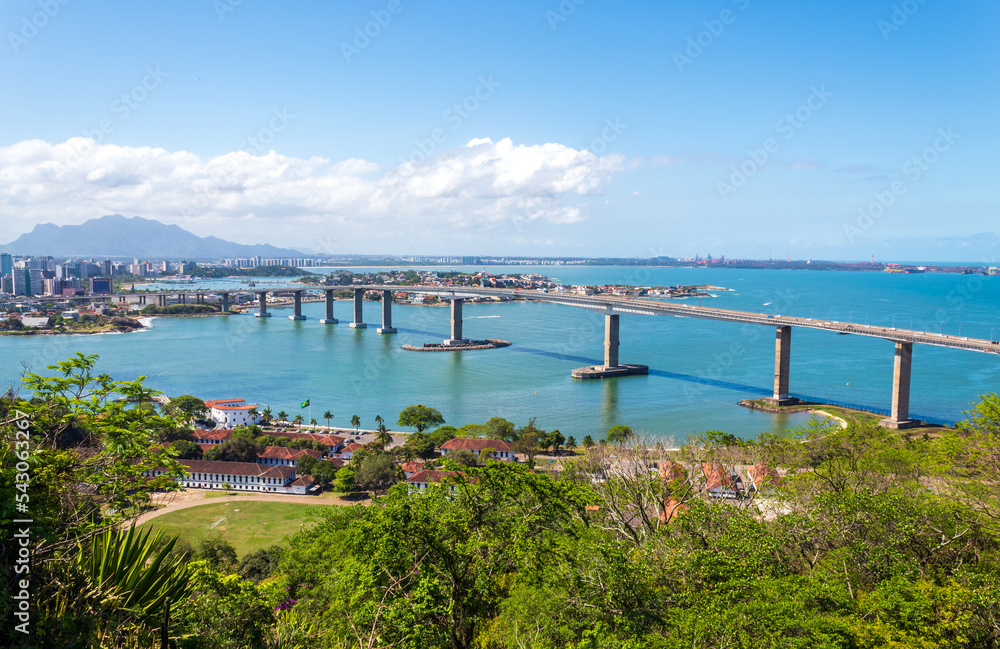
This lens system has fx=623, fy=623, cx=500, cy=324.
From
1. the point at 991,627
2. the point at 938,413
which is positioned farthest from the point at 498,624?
the point at 938,413

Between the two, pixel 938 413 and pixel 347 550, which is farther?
pixel 938 413

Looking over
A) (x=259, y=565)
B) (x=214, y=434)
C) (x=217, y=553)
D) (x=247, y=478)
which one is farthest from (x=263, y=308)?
(x=259, y=565)

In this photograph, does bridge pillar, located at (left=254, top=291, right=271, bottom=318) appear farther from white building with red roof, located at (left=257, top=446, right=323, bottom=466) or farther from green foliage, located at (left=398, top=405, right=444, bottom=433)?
white building with red roof, located at (left=257, top=446, right=323, bottom=466)

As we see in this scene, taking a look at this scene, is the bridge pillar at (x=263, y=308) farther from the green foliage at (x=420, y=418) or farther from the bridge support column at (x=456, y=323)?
the green foliage at (x=420, y=418)

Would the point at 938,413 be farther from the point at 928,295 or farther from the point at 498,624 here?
the point at 928,295

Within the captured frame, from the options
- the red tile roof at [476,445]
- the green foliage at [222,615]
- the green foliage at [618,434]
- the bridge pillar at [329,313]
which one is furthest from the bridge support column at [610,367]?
the bridge pillar at [329,313]

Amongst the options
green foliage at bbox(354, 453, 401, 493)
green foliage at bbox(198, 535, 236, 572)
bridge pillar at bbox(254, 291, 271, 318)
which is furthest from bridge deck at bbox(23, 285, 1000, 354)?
green foliage at bbox(198, 535, 236, 572)
